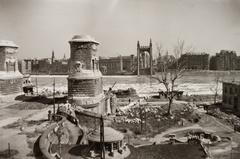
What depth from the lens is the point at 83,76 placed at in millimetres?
22844

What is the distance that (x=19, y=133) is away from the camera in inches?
575

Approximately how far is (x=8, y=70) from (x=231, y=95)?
1149 inches

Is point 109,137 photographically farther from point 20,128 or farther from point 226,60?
point 226,60

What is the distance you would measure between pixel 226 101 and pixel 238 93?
109 inches

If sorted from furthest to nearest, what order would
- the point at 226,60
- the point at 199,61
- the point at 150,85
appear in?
1. the point at 199,61
2. the point at 226,60
3. the point at 150,85

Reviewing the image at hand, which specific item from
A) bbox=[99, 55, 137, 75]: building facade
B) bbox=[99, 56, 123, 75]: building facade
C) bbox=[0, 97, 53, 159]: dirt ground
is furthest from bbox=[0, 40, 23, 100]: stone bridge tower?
bbox=[99, 56, 123, 75]: building facade

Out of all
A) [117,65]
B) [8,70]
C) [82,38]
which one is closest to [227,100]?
[82,38]

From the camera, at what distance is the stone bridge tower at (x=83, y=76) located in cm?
2284

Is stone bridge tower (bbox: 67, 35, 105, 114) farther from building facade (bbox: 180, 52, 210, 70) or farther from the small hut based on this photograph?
building facade (bbox: 180, 52, 210, 70)

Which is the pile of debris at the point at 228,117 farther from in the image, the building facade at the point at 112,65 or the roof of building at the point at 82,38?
the building facade at the point at 112,65

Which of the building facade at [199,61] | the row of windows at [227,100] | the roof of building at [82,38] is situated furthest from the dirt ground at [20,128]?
the building facade at [199,61]

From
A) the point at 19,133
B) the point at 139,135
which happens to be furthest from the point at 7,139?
the point at 139,135

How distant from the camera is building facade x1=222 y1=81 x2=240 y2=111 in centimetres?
3109

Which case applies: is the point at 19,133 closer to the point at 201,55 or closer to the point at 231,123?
the point at 231,123
